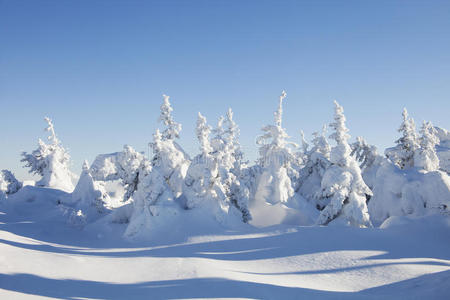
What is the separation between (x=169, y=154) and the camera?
27.6 m

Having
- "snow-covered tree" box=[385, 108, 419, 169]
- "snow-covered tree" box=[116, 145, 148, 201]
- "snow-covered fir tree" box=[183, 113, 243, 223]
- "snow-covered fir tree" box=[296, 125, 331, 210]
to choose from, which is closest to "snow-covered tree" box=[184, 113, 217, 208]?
"snow-covered fir tree" box=[183, 113, 243, 223]

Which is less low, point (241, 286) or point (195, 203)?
point (195, 203)

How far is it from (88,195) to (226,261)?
22.4 meters

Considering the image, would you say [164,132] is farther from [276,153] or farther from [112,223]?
[276,153]

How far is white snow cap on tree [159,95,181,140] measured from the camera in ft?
92.6

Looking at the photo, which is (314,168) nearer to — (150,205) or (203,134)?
(203,134)

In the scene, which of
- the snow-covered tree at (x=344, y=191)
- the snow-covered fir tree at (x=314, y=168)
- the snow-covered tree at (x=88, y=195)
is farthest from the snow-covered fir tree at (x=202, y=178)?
the snow-covered fir tree at (x=314, y=168)

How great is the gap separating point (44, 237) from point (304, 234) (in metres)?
17.5

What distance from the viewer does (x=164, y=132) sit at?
28.6 metres

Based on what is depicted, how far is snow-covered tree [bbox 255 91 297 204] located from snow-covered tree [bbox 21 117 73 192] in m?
27.9

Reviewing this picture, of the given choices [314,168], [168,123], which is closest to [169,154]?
[168,123]

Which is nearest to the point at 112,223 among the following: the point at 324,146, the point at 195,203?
the point at 195,203

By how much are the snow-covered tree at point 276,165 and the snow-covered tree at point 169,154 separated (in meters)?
8.63

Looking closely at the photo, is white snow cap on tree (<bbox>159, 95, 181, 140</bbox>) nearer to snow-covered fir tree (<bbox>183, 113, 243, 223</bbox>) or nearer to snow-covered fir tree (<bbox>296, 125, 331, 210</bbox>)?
snow-covered fir tree (<bbox>183, 113, 243, 223</bbox>)
